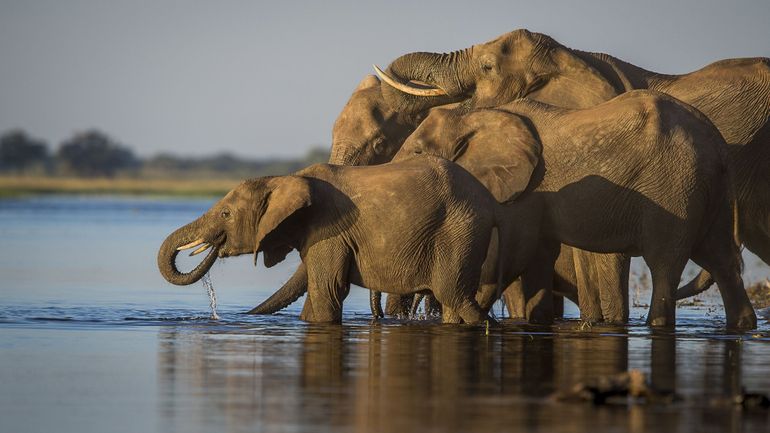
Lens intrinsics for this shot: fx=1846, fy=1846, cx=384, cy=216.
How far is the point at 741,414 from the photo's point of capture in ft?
30.3

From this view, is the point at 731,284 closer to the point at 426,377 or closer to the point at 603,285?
the point at 603,285

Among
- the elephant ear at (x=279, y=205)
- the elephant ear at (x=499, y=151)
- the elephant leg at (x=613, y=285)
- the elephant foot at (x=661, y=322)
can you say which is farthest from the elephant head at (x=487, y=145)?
the elephant ear at (x=279, y=205)

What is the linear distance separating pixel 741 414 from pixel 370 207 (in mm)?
5517

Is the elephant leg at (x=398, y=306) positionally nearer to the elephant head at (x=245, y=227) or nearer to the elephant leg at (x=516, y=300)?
the elephant leg at (x=516, y=300)

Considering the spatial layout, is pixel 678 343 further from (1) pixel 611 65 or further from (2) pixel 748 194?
(1) pixel 611 65

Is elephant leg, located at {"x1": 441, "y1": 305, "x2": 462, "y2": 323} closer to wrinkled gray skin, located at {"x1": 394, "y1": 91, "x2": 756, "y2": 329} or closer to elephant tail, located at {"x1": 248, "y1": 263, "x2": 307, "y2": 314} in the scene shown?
wrinkled gray skin, located at {"x1": 394, "y1": 91, "x2": 756, "y2": 329}

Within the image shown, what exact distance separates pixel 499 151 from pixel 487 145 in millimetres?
166

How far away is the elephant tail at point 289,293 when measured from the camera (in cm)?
1596

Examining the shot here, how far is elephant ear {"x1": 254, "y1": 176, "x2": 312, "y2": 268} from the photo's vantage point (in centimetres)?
1419

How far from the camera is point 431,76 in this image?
17922mm

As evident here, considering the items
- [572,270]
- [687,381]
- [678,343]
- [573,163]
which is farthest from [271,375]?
[572,270]

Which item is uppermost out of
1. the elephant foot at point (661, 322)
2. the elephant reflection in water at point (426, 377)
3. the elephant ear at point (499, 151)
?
the elephant ear at point (499, 151)

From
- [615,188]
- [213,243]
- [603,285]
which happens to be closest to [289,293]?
[213,243]

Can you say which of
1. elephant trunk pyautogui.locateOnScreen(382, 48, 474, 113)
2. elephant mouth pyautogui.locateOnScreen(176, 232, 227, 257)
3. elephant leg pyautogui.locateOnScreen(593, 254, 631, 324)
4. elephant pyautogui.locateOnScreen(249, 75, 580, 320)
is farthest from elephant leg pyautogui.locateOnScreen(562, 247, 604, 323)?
elephant mouth pyautogui.locateOnScreen(176, 232, 227, 257)
